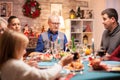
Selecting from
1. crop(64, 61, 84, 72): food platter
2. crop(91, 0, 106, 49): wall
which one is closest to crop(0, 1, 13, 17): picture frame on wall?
crop(91, 0, 106, 49): wall

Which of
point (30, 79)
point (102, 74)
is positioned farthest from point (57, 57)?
point (30, 79)

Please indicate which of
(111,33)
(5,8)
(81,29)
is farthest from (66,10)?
(111,33)

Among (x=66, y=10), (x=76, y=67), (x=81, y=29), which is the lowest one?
(x=76, y=67)

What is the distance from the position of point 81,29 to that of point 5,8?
2046 mm

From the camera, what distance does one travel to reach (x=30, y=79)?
5.12ft

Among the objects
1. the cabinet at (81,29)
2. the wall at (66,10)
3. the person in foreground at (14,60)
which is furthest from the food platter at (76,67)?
the wall at (66,10)

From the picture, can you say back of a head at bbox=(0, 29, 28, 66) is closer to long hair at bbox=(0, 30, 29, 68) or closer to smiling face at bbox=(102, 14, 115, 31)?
long hair at bbox=(0, 30, 29, 68)

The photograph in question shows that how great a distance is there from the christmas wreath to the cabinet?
32.9 inches

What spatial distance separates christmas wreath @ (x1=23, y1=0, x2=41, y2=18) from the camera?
6.67 metres

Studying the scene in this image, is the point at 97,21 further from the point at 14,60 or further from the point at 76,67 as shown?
the point at 14,60

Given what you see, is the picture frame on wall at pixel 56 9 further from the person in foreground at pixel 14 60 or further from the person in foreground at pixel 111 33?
the person in foreground at pixel 14 60

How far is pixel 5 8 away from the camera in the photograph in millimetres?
6465

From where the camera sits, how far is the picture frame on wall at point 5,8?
6.45 meters

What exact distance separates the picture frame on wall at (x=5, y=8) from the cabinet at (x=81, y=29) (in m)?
1.51
